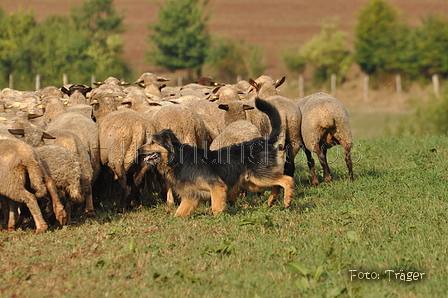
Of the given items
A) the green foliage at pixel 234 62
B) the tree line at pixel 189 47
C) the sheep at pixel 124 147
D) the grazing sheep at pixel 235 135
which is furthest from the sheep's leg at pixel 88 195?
the green foliage at pixel 234 62

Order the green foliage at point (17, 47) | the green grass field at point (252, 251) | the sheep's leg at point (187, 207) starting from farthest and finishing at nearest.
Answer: the green foliage at point (17, 47)
the sheep's leg at point (187, 207)
the green grass field at point (252, 251)

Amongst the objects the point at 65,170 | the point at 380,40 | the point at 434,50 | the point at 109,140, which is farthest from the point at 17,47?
the point at 65,170

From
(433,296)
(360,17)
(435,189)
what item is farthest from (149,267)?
(360,17)

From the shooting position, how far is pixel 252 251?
600 centimetres

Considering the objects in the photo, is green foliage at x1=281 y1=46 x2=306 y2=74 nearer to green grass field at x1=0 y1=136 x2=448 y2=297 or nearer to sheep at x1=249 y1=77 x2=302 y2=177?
sheep at x1=249 y1=77 x2=302 y2=177

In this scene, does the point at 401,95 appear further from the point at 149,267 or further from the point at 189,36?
the point at 149,267

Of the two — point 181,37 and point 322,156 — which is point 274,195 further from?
point 181,37

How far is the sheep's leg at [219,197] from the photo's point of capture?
7.54 m

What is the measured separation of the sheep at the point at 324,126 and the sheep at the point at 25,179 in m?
4.56

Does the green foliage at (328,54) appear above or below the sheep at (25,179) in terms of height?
below

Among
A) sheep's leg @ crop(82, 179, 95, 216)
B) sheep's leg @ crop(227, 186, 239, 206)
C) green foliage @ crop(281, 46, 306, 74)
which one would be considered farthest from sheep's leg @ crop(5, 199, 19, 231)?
green foliage @ crop(281, 46, 306, 74)

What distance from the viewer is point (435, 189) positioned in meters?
8.76

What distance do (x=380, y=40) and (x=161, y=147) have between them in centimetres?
4152

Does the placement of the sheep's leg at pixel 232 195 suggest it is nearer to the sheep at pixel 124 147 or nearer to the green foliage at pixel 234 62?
the sheep at pixel 124 147
